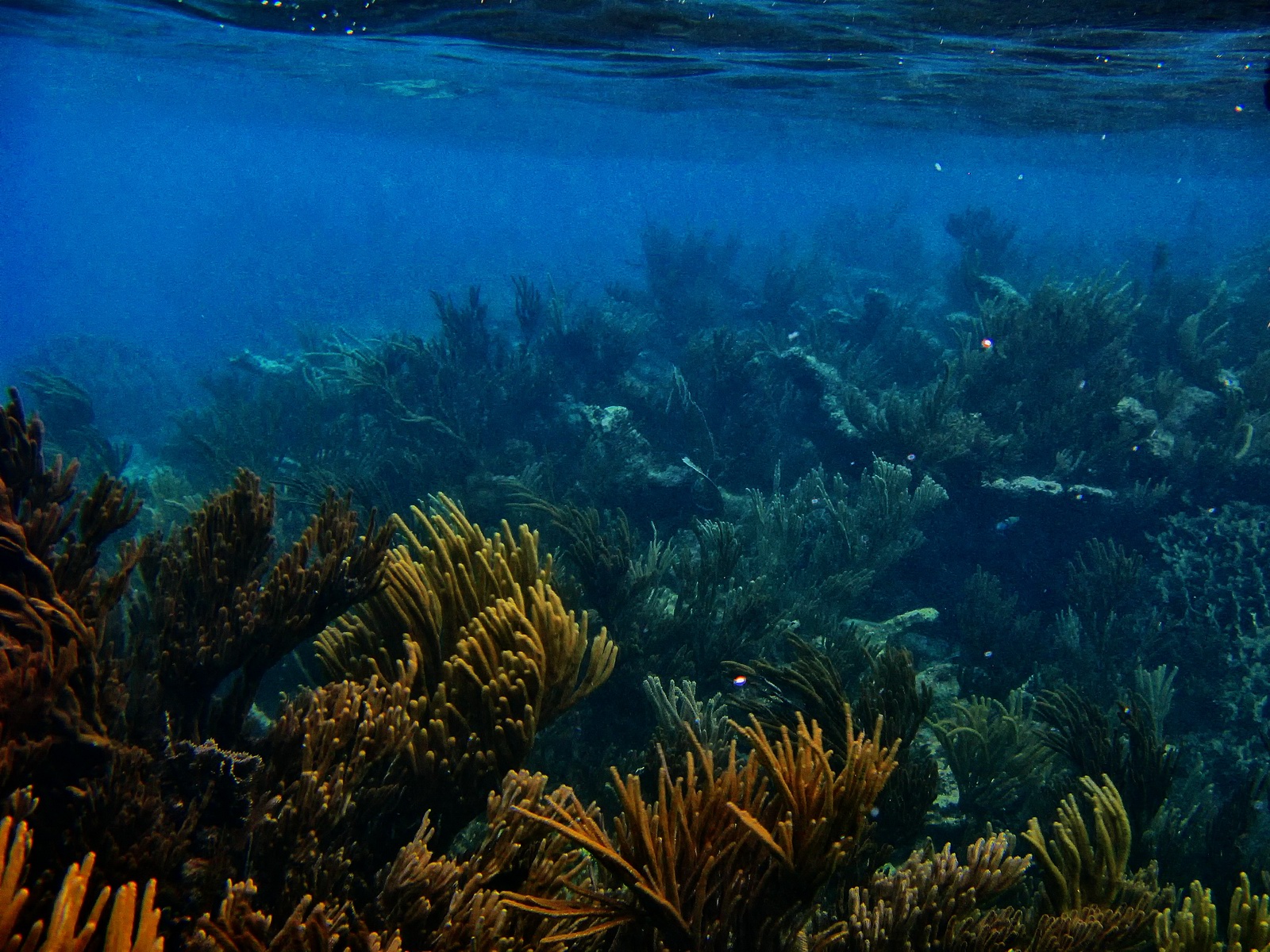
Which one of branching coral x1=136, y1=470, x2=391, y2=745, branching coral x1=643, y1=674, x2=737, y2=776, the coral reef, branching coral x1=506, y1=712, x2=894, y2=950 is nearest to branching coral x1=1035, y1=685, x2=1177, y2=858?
the coral reef

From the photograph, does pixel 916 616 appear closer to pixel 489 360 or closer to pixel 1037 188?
pixel 489 360

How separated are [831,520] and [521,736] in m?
7.00

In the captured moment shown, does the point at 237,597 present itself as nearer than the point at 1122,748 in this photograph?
Yes

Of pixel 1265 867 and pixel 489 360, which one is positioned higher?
pixel 489 360

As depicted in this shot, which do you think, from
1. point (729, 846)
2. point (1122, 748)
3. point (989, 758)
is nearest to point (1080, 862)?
point (729, 846)

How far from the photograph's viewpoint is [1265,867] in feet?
15.8

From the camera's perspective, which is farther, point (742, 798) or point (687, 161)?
point (687, 161)

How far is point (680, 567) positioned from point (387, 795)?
452 centimetres

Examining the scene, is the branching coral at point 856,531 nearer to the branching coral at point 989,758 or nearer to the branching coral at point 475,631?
the branching coral at point 989,758

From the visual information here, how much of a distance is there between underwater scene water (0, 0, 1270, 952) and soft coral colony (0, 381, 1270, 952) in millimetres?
20

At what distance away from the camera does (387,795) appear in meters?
2.83

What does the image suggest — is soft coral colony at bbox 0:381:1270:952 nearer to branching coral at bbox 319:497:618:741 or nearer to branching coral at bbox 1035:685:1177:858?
branching coral at bbox 319:497:618:741

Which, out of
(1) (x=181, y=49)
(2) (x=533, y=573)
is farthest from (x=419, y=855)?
(1) (x=181, y=49)

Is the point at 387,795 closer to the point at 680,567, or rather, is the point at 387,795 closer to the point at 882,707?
the point at 882,707
